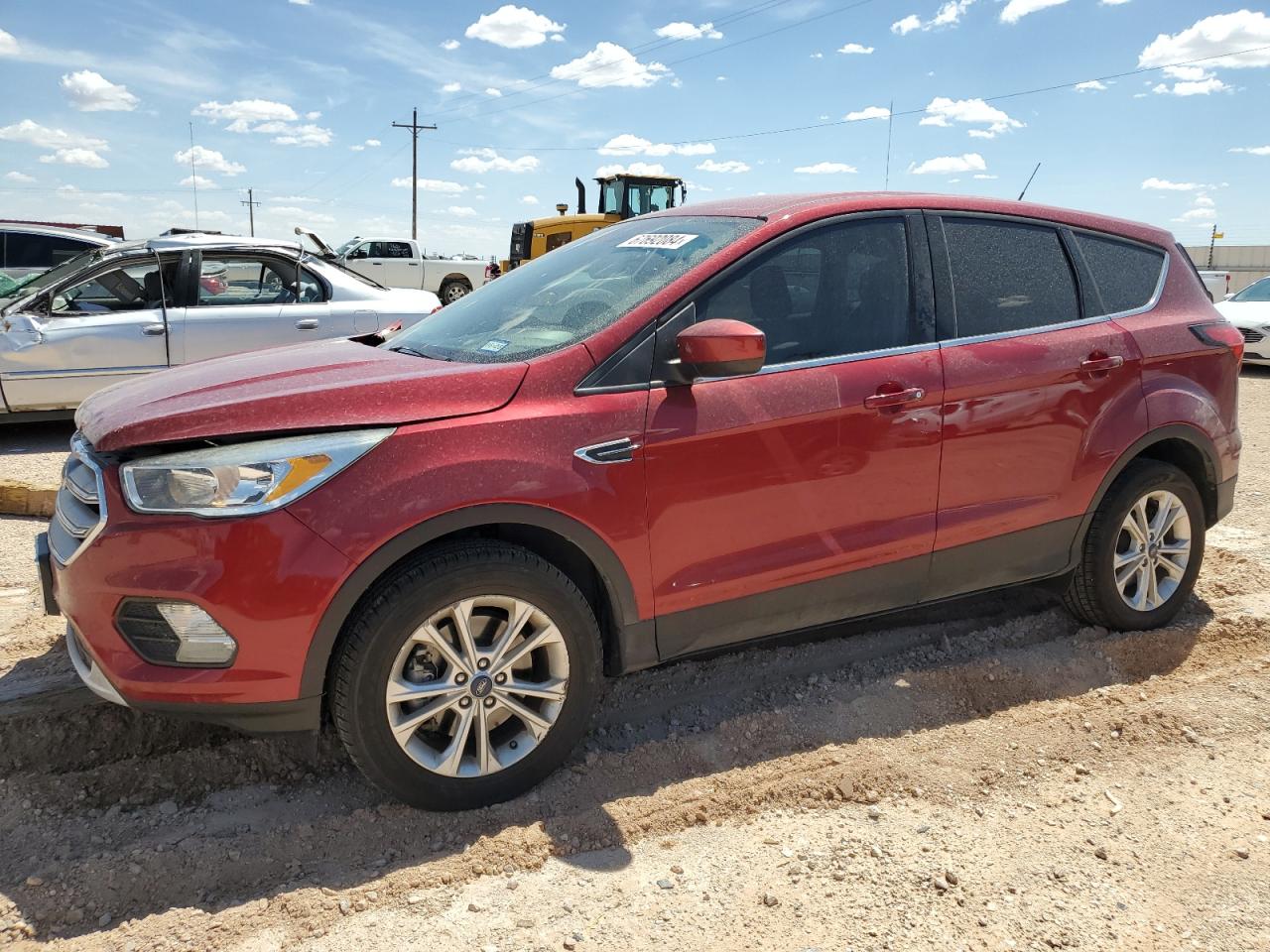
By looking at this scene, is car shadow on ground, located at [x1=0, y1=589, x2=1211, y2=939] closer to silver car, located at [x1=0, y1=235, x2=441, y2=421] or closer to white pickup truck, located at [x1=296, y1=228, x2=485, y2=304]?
silver car, located at [x1=0, y1=235, x2=441, y2=421]

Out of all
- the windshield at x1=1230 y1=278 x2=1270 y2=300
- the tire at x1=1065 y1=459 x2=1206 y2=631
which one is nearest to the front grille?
the tire at x1=1065 y1=459 x2=1206 y2=631

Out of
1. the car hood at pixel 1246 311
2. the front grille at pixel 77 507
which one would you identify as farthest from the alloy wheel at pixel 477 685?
the car hood at pixel 1246 311

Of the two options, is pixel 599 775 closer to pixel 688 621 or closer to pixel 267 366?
pixel 688 621

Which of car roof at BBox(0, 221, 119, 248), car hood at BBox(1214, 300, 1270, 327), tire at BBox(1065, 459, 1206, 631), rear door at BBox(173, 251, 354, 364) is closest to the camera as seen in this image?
tire at BBox(1065, 459, 1206, 631)

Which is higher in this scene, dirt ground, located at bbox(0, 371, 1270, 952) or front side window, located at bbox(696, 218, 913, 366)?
front side window, located at bbox(696, 218, 913, 366)

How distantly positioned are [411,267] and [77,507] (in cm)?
2394

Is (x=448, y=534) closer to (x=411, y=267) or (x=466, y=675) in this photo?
(x=466, y=675)

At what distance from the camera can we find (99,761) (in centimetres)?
315

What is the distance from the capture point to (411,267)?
2561 centimetres

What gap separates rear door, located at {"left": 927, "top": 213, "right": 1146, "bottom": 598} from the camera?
3482 millimetres

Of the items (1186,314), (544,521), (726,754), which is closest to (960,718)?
(726,754)

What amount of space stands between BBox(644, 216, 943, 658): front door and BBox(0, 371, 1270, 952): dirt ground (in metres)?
0.48

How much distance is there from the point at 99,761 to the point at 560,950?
70.2 inches

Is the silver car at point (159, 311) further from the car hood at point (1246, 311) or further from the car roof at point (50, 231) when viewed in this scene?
the car hood at point (1246, 311)
